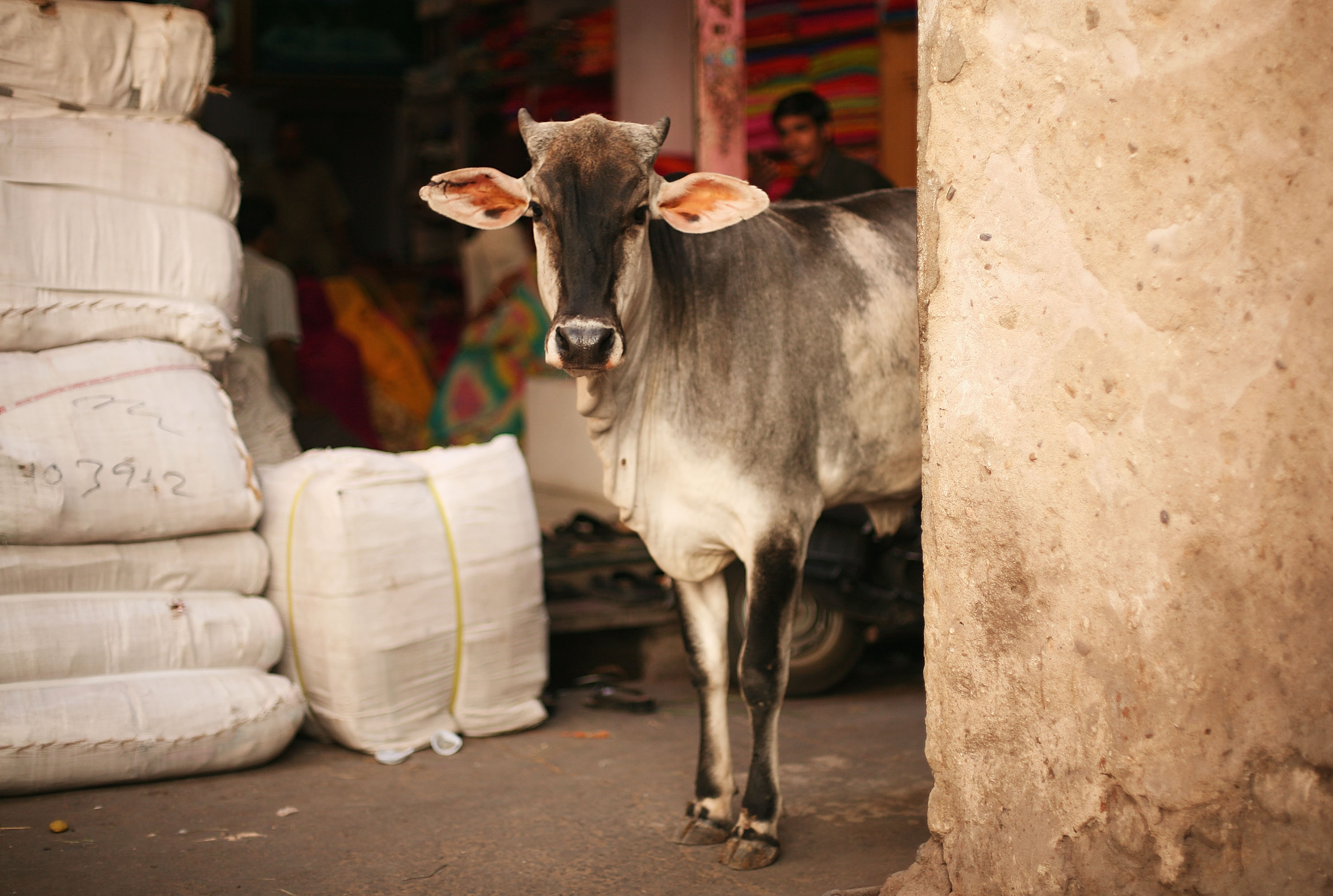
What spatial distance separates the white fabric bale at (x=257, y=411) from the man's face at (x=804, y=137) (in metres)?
2.39

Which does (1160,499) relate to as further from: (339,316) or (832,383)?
(339,316)

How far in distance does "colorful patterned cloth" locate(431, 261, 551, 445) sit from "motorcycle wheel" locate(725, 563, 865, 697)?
322 centimetres

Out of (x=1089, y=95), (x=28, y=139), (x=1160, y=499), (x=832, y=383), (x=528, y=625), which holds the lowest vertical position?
(x=528, y=625)

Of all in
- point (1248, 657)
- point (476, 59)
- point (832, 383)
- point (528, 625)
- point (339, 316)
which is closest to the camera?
point (1248, 657)

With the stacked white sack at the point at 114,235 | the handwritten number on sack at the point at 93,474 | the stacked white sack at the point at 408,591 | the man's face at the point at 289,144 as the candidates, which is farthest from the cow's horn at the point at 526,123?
the man's face at the point at 289,144

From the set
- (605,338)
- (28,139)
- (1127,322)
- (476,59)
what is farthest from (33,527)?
(476,59)

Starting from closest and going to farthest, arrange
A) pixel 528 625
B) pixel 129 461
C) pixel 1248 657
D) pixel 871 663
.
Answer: pixel 1248 657, pixel 129 461, pixel 528 625, pixel 871 663

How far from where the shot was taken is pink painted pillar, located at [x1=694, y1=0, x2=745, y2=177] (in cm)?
512

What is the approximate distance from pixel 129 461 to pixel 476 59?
6.14 metres

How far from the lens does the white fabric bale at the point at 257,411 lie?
16.6ft

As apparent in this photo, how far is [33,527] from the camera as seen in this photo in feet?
11.3

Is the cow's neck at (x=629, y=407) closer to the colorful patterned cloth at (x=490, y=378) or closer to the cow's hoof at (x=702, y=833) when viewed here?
the cow's hoof at (x=702, y=833)

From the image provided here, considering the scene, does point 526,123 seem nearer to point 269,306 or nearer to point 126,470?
point 126,470

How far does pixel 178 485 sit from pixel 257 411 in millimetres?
1539
